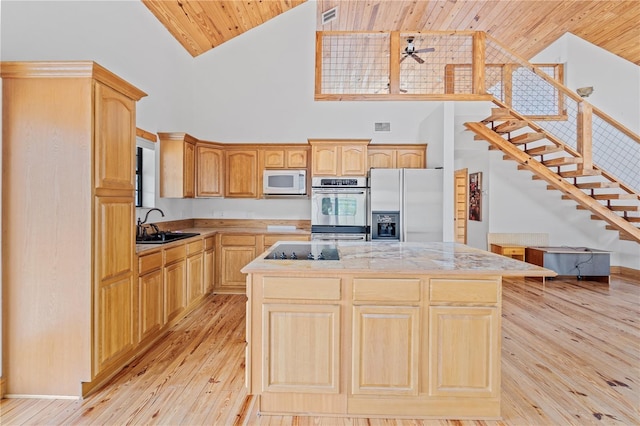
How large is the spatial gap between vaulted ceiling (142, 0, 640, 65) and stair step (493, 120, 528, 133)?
1867 millimetres

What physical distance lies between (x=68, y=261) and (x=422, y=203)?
3769 millimetres

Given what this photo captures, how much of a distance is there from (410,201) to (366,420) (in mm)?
3005

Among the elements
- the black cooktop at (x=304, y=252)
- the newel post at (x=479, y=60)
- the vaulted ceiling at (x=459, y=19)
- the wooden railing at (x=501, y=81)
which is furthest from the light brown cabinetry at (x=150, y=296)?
the newel post at (x=479, y=60)

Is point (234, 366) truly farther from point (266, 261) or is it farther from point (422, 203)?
point (422, 203)

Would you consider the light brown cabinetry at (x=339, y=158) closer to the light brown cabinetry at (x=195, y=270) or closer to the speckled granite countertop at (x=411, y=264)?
the light brown cabinetry at (x=195, y=270)

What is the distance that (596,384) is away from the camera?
238 cm

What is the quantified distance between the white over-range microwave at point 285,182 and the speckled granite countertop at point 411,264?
2485 mm

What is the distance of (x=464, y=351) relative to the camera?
195 cm

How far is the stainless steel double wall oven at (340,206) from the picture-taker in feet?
15.5

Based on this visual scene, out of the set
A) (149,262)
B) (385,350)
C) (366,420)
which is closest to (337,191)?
(149,262)

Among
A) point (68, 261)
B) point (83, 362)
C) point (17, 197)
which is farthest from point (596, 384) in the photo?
point (17, 197)

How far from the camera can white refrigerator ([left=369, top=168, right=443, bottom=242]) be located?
4.46 metres

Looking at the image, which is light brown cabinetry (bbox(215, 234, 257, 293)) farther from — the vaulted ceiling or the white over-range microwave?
the vaulted ceiling

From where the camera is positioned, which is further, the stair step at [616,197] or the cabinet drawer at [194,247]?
the stair step at [616,197]
